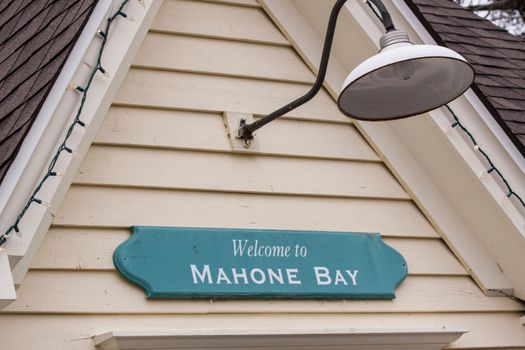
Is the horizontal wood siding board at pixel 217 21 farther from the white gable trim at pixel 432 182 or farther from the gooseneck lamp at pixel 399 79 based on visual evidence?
the gooseneck lamp at pixel 399 79

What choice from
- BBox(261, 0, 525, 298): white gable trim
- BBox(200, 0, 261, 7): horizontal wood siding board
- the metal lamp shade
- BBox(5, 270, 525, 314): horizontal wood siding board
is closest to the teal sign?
BBox(5, 270, 525, 314): horizontal wood siding board

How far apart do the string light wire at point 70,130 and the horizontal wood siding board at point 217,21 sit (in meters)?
0.61

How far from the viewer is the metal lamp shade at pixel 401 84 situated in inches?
148

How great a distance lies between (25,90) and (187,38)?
1.02 meters

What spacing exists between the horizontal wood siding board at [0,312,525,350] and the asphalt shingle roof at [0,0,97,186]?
0.72m

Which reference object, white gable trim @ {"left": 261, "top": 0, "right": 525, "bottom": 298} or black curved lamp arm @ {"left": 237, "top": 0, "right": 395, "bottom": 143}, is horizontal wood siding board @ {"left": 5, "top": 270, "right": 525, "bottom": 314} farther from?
black curved lamp arm @ {"left": 237, "top": 0, "right": 395, "bottom": 143}

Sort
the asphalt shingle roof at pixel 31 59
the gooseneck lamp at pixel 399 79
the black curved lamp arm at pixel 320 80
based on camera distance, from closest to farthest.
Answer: the gooseneck lamp at pixel 399 79 < the asphalt shingle roof at pixel 31 59 < the black curved lamp arm at pixel 320 80

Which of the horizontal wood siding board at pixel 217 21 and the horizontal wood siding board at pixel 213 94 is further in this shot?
the horizontal wood siding board at pixel 217 21

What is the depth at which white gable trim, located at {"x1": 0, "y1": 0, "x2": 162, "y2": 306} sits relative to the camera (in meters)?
3.80

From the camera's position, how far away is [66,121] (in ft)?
13.0

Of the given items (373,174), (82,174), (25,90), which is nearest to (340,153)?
(373,174)

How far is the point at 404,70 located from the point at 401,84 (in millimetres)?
82

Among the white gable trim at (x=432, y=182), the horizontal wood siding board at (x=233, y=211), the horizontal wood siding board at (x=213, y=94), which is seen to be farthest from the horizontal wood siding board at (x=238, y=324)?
the horizontal wood siding board at (x=213, y=94)

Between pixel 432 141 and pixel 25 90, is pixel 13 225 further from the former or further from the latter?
pixel 432 141
